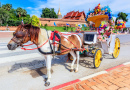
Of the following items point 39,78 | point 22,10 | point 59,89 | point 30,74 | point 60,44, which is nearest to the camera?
point 59,89

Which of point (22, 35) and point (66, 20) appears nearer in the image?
point (22, 35)

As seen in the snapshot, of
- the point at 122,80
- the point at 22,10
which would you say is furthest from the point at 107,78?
the point at 22,10

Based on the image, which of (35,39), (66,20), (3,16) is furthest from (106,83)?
(66,20)

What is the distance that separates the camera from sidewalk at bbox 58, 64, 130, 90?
2678 mm

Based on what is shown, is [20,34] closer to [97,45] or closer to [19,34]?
[19,34]

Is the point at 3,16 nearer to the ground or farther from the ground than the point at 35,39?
farther from the ground

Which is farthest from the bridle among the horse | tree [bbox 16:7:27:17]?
tree [bbox 16:7:27:17]

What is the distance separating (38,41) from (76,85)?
1.80m

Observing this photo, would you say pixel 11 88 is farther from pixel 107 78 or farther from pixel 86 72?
pixel 107 78

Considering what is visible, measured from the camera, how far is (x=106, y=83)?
289cm

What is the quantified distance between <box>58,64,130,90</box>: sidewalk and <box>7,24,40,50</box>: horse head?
71.7 inches

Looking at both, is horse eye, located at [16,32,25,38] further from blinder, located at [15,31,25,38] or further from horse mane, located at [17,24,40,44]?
horse mane, located at [17,24,40,44]

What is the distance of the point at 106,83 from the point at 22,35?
2.97 m

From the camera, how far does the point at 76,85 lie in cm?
279
